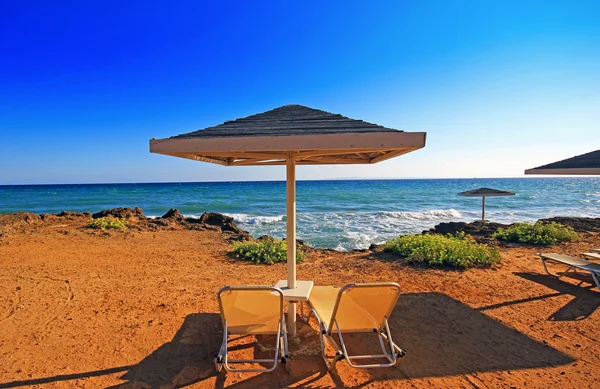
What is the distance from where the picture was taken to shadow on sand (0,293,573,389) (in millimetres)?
2680

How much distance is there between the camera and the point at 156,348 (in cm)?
316

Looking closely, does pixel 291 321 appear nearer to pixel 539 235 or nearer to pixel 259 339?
pixel 259 339

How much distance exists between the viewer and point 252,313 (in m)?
2.82

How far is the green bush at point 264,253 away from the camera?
6700mm

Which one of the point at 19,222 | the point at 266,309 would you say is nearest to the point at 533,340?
the point at 266,309

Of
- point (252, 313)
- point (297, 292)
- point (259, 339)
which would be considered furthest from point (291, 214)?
point (259, 339)

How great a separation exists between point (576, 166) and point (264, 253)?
222 inches

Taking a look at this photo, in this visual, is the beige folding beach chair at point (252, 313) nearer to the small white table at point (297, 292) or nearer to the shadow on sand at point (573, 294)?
the small white table at point (297, 292)

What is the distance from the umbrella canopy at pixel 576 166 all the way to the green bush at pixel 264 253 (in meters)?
4.70

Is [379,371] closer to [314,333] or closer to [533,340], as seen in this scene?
[314,333]

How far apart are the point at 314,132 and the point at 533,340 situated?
3.23 m

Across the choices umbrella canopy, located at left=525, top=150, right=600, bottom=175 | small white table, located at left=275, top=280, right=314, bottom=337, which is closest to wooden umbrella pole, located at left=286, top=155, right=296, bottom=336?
small white table, located at left=275, top=280, right=314, bottom=337

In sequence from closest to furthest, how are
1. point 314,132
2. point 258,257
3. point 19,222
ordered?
point 314,132, point 258,257, point 19,222

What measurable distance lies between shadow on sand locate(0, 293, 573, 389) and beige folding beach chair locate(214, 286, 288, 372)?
0.28 metres
